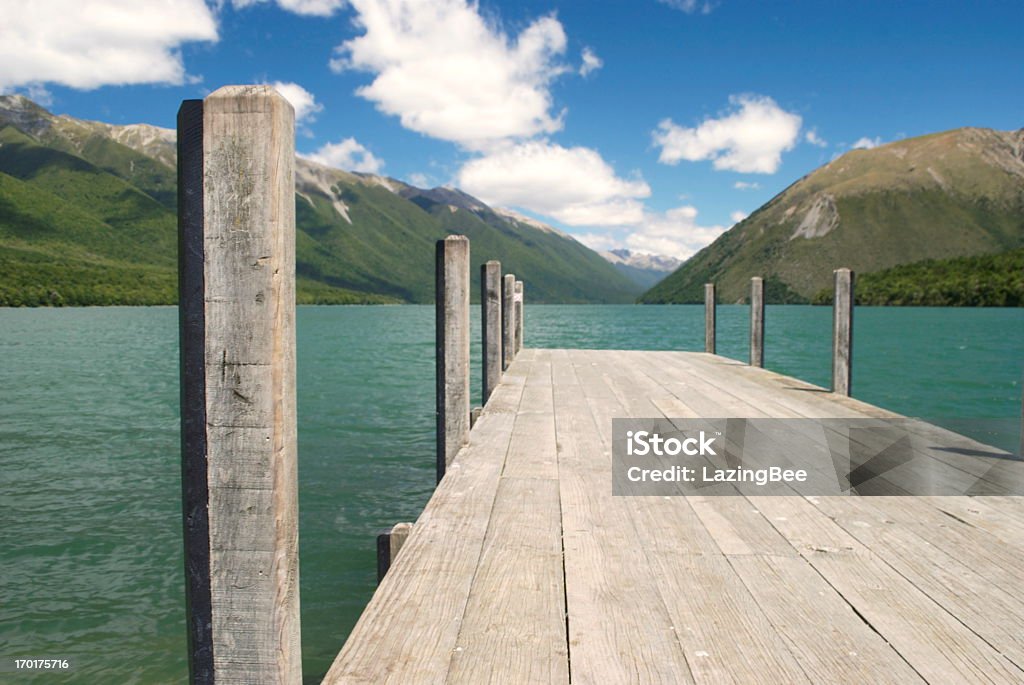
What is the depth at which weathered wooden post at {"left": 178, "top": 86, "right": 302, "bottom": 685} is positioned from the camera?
1.61 metres

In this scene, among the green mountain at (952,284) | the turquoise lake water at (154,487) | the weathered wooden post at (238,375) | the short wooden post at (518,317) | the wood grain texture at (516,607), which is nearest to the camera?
the weathered wooden post at (238,375)

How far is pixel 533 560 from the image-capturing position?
2752 mm

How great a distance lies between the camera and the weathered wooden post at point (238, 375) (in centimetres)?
161

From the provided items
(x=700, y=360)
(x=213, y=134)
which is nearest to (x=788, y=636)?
(x=213, y=134)

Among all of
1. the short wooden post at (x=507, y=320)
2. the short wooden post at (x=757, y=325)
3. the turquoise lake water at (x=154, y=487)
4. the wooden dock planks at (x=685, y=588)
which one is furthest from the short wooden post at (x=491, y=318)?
the short wooden post at (x=757, y=325)

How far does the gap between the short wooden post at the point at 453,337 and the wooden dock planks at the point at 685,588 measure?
0.63 m

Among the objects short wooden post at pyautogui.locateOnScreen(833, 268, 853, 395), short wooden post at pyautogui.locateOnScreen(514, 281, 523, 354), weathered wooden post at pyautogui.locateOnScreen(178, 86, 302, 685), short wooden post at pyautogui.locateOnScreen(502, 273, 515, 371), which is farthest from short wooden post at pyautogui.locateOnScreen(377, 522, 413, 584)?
short wooden post at pyautogui.locateOnScreen(514, 281, 523, 354)

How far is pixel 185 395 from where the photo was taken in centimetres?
169

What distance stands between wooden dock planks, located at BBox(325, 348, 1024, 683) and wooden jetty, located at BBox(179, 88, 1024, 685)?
0.01m

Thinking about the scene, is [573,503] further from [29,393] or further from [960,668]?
[29,393]

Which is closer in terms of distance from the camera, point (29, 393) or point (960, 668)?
point (960, 668)

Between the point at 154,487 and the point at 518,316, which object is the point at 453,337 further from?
the point at 518,316

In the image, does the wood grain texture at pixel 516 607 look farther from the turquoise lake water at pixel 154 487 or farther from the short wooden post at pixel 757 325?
the short wooden post at pixel 757 325

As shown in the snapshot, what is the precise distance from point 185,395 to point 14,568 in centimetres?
751
